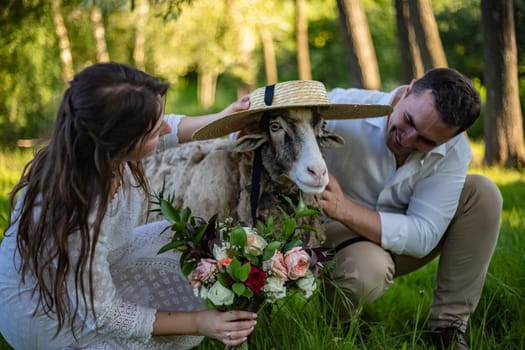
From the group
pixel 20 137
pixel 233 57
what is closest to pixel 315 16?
pixel 233 57

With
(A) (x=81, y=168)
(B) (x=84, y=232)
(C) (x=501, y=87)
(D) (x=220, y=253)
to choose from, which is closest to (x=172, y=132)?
(A) (x=81, y=168)

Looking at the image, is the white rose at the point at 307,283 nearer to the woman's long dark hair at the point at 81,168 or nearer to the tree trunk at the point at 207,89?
the woman's long dark hair at the point at 81,168

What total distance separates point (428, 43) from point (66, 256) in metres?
6.55

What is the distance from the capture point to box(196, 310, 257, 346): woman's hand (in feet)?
7.34

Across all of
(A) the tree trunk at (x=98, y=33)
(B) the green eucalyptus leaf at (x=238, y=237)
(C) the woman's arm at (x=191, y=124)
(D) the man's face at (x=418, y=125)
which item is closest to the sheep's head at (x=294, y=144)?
(C) the woman's arm at (x=191, y=124)

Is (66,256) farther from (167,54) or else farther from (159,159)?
(167,54)

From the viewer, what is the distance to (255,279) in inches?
82.6

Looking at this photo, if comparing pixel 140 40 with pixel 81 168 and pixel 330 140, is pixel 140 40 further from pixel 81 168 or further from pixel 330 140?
pixel 81 168

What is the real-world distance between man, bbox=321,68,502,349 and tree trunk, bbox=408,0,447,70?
475cm

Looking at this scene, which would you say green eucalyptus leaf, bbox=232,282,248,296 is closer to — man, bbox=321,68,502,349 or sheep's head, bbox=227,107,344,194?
sheep's head, bbox=227,107,344,194

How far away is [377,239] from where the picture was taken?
317 centimetres

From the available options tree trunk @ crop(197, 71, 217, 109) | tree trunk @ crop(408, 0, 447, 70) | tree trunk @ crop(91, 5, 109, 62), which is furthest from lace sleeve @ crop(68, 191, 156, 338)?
tree trunk @ crop(197, 71, 217, 109)

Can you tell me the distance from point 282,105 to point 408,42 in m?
6.20

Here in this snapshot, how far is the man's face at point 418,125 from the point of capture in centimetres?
301
